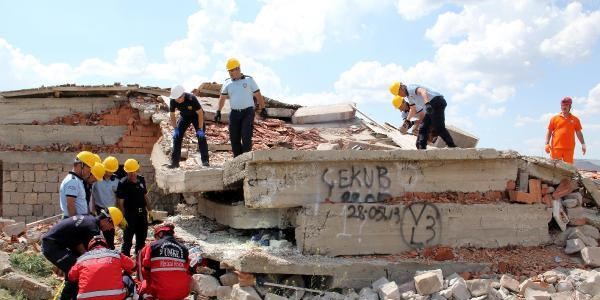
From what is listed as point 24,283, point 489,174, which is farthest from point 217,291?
point 489,174

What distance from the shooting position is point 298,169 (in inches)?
267

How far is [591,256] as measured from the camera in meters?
7.02

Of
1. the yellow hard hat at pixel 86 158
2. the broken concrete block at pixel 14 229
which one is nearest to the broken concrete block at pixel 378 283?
the yellow hard hat at pixel 86 158

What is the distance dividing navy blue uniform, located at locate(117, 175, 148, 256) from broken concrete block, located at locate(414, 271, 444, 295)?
11.1ft

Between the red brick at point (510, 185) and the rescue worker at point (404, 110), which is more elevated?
the rescue worker at point (404, 110)

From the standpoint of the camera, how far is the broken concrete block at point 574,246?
7250 millimetres

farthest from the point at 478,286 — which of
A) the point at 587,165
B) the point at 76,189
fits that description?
the point at 587,165

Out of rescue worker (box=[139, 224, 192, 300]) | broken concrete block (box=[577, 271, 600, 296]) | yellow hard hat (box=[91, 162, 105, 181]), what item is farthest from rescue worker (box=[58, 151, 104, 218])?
broken concrete block (box=[577, 271, 600, 296])

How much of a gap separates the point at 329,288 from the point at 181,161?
123 inches

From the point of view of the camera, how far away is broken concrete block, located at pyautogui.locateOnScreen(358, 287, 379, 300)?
623cm

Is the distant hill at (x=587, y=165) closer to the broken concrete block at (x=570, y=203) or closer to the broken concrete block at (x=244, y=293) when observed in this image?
the broken concrete block at (x=570, y=203)

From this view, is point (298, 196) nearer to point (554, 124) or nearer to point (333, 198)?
point (333, 198)

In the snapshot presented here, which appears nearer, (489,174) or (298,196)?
(298,196)

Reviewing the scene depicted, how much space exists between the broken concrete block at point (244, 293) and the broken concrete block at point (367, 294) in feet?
3.59
